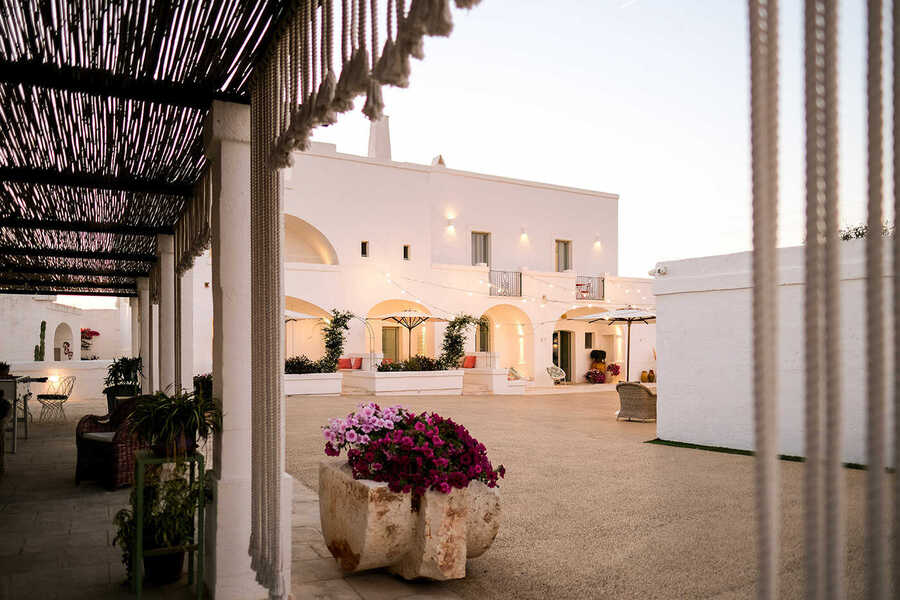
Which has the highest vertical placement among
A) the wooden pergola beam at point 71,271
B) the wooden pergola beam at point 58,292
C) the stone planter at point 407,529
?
the wooden pergola beam at point 71,271

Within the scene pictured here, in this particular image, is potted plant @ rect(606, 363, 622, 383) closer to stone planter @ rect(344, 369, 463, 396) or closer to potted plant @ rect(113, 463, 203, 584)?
stone planter @ rect(344, 369, 463, 396)

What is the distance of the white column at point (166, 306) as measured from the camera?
804 centimetres

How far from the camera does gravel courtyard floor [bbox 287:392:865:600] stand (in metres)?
3.72

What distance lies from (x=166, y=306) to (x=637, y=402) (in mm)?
8101

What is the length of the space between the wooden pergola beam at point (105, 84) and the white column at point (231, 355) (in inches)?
4.0

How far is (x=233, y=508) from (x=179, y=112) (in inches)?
95.4

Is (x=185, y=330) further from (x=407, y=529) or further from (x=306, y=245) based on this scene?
(x=306, y=245)

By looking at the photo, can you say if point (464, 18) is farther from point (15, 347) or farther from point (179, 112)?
point (15, 347)

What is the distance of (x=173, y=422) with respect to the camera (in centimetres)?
347

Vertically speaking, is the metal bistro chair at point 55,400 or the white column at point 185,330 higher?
the white column at point 185,330

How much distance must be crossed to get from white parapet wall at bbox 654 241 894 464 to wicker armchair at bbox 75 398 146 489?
22.9 ft

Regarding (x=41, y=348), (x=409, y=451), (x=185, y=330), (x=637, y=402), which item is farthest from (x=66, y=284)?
(x=409, y=451)

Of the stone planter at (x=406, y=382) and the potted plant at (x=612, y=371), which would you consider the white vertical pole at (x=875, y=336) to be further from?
the potted plant at (x=612, y=371)

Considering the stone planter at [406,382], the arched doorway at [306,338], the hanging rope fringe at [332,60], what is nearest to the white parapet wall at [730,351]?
the hanging rope fringe at [332,60]
